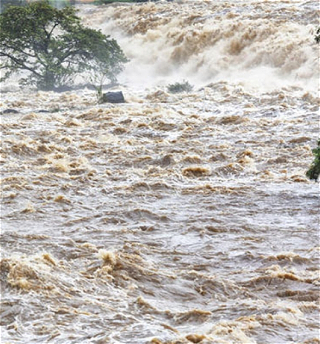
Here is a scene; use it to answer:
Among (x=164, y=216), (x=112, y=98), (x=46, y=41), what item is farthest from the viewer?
(x=46, y=41)

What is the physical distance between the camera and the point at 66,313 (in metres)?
5.77

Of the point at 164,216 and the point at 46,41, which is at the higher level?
→ the point at 46,41

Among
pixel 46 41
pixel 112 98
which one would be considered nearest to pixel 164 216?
pixel 112 98

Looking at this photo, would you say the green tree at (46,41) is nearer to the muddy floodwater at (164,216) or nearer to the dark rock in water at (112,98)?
the muddy floodwater at (164,216)

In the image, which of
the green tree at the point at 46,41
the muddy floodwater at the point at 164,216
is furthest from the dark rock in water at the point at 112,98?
the green tree at the point at 46,41

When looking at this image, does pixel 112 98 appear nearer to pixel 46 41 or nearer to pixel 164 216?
pixel 46 41

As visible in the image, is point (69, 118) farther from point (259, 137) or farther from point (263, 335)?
point (263, 335)

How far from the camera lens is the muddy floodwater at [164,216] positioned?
18.8ft

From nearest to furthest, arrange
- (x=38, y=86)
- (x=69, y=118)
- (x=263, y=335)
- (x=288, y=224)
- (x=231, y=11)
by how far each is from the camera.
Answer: (x=263, y=335)
(x=288, y=224)
(x=69, y=118)
(x=38, y=86)
(x=231, y=11)

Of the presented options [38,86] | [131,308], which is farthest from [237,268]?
[38,86]

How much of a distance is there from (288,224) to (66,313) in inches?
143

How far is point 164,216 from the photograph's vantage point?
8828 millimetres

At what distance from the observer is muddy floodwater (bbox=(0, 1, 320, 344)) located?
574cm

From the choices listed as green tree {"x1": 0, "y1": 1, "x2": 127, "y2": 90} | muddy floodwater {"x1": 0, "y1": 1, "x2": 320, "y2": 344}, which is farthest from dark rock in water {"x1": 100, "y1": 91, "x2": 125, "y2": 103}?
green tree {"x1": 0, "y1": 1, "x2": 127, "y2": 90}
